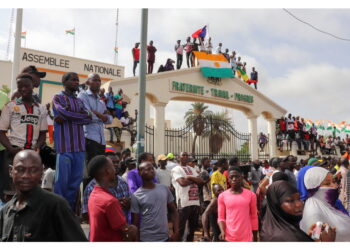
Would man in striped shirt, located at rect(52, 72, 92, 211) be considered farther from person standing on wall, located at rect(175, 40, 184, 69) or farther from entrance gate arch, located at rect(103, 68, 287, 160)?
person standing on wall, located at rect(175, 40, 184, 69)

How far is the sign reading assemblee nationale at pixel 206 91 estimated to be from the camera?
1538 centimetres

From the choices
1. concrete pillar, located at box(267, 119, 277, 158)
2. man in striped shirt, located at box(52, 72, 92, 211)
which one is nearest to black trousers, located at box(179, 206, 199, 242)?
man in striped shirt, located at box(52, 72, 92, 211)

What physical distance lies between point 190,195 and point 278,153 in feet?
49.5

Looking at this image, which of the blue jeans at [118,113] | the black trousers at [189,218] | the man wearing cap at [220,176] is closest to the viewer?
the black trousers at [189,218]

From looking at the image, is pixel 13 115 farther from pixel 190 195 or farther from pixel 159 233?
pixel 190 195

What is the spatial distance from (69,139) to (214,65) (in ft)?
45.4

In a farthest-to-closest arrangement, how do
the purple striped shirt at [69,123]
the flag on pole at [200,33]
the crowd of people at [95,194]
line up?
1. the flag on pole at [200,33]
2. the purple striped shirt at [69,123]
3. the crowd of people at [95,194]

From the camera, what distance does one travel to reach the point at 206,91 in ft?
54.6

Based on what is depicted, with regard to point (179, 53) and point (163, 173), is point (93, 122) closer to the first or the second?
point (163, 173)

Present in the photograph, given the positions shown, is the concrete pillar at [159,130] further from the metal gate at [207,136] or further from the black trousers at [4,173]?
the black trousers at [4,173]

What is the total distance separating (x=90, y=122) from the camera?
414 cm

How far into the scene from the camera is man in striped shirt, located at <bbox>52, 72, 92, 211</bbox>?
148 inches

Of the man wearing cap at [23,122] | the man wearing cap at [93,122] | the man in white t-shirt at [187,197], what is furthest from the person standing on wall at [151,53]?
the man wearing cap at [23,122]

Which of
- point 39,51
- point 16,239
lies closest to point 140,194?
point 16,239
